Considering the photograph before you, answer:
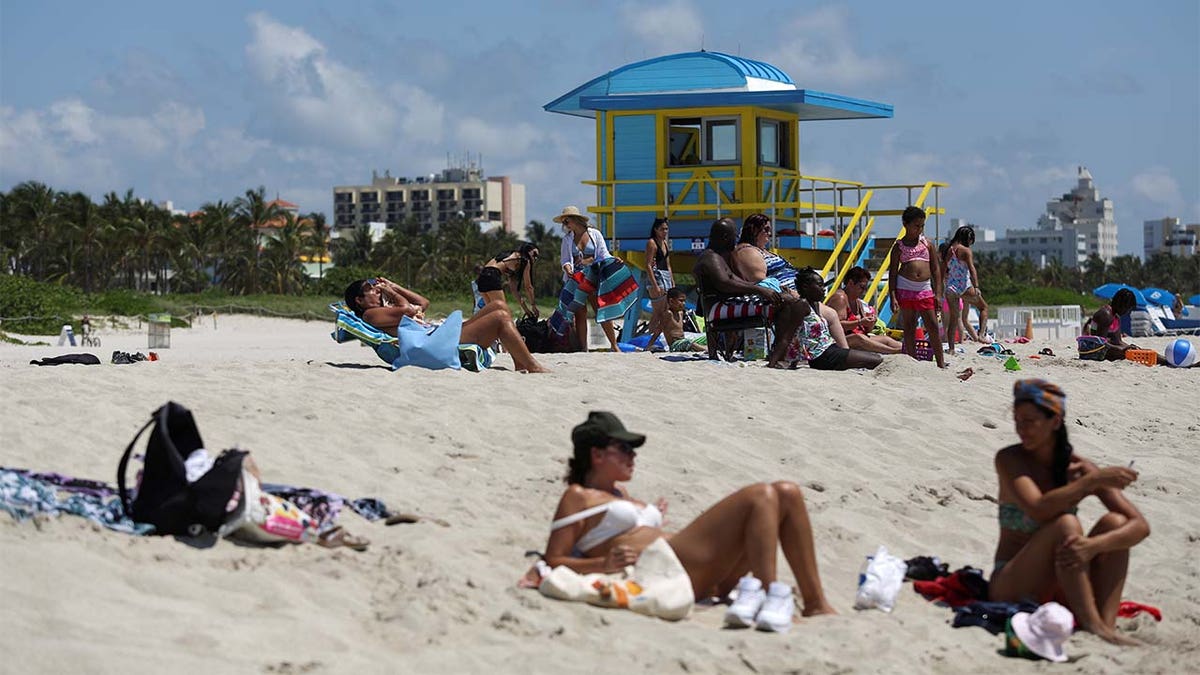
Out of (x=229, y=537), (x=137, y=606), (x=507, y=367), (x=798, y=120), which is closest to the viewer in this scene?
(x=137, y=606)

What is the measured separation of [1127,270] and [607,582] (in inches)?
4552

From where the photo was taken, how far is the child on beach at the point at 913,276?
13039 mm

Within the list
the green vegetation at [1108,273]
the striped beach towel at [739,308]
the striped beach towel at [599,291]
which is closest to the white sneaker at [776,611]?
the striped beach towel at [739,308]

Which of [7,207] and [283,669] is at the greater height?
[7,207]

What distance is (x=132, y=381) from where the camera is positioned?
8531 millimetres

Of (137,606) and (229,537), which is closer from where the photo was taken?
(137,606)

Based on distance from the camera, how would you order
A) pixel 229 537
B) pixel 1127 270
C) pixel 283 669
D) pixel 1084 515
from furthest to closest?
pixel 1127 270 < pixel 1084 515 < pixel 229 537 < pixel 283 669

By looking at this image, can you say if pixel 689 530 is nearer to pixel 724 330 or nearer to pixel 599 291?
pixel 724 330

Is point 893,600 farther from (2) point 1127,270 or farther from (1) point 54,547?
(2) point 1127,270

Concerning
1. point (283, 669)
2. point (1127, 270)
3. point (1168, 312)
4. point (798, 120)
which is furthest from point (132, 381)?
point (1127, 270)

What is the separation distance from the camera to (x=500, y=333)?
10711 mm

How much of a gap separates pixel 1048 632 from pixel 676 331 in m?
9.24

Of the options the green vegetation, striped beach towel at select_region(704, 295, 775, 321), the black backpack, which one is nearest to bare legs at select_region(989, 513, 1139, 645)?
the black backpack

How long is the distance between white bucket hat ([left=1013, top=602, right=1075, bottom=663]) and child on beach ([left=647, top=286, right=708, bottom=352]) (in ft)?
26.0
